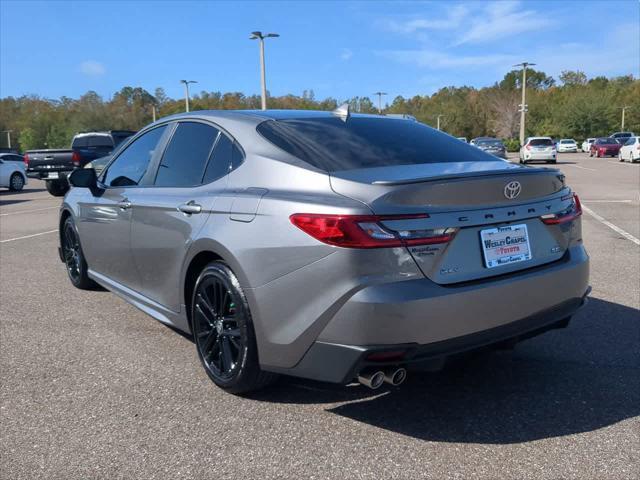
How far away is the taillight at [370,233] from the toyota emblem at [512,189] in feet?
1.56

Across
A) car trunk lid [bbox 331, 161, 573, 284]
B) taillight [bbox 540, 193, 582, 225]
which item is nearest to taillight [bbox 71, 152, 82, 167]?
car trunk lid [bbox 331, 161, 573, 284]

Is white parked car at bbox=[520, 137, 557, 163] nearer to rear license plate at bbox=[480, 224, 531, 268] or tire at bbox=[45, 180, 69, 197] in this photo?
tire at bbox=[45, 180, 69, 197]

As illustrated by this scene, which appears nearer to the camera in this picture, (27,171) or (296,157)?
(296,157)

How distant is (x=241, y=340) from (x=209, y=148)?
1258 millimetres

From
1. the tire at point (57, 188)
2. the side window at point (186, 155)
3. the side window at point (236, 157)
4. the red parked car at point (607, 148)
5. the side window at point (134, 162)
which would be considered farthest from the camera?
the red parked car at point (607, 148)

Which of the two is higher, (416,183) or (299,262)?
(416,183)

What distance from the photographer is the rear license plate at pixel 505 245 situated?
9.16 feet

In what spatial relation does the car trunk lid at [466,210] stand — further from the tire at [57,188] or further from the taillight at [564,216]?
the tire at [57,188]

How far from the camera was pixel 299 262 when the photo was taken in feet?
8.96

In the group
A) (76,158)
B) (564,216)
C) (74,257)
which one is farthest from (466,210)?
(76,158)

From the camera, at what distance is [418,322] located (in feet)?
8.46

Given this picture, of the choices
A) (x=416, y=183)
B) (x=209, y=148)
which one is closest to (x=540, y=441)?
(x=416, y=183)

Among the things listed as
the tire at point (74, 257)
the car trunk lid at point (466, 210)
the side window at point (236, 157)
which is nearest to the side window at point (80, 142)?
the tire at point (74, 257)

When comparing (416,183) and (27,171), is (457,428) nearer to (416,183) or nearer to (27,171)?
(416,183)
